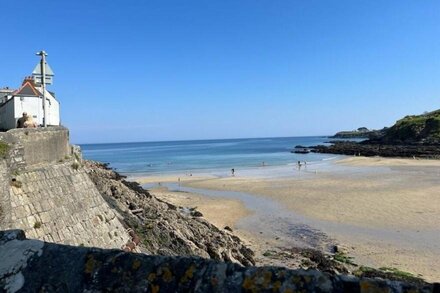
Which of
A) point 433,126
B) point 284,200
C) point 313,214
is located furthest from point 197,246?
point 433,126

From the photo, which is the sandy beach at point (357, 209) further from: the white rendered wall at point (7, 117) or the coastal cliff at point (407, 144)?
the coastal cliff at point (407, 144)

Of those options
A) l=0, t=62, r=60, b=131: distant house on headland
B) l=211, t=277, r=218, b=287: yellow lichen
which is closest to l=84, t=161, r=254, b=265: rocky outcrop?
l=0, t=62, r=60, b=131: distant house on headland

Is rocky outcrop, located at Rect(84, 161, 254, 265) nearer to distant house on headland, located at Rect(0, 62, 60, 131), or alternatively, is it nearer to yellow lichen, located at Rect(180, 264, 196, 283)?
distant house on headland, located at Rect(0, 62, 60, 131)

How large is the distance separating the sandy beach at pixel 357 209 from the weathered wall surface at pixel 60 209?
953 centimetres

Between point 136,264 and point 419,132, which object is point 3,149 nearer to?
point 136,264

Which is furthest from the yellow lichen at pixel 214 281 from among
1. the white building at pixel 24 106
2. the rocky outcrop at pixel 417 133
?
the rocky outcrop at pixel 417 133

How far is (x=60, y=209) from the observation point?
314 inches

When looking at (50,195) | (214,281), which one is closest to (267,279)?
(214,281)

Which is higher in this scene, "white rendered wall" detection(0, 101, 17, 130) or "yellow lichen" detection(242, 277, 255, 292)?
"white rendered wall" detection(0, 101, 17, 130)

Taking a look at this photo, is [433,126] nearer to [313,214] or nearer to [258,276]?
[313,214]

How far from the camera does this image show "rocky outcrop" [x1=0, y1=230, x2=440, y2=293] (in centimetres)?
188

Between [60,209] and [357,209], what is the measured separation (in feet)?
65.9

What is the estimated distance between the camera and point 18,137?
7.38m

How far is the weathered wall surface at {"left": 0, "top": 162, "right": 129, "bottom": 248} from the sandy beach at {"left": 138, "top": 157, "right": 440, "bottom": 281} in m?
9.53
